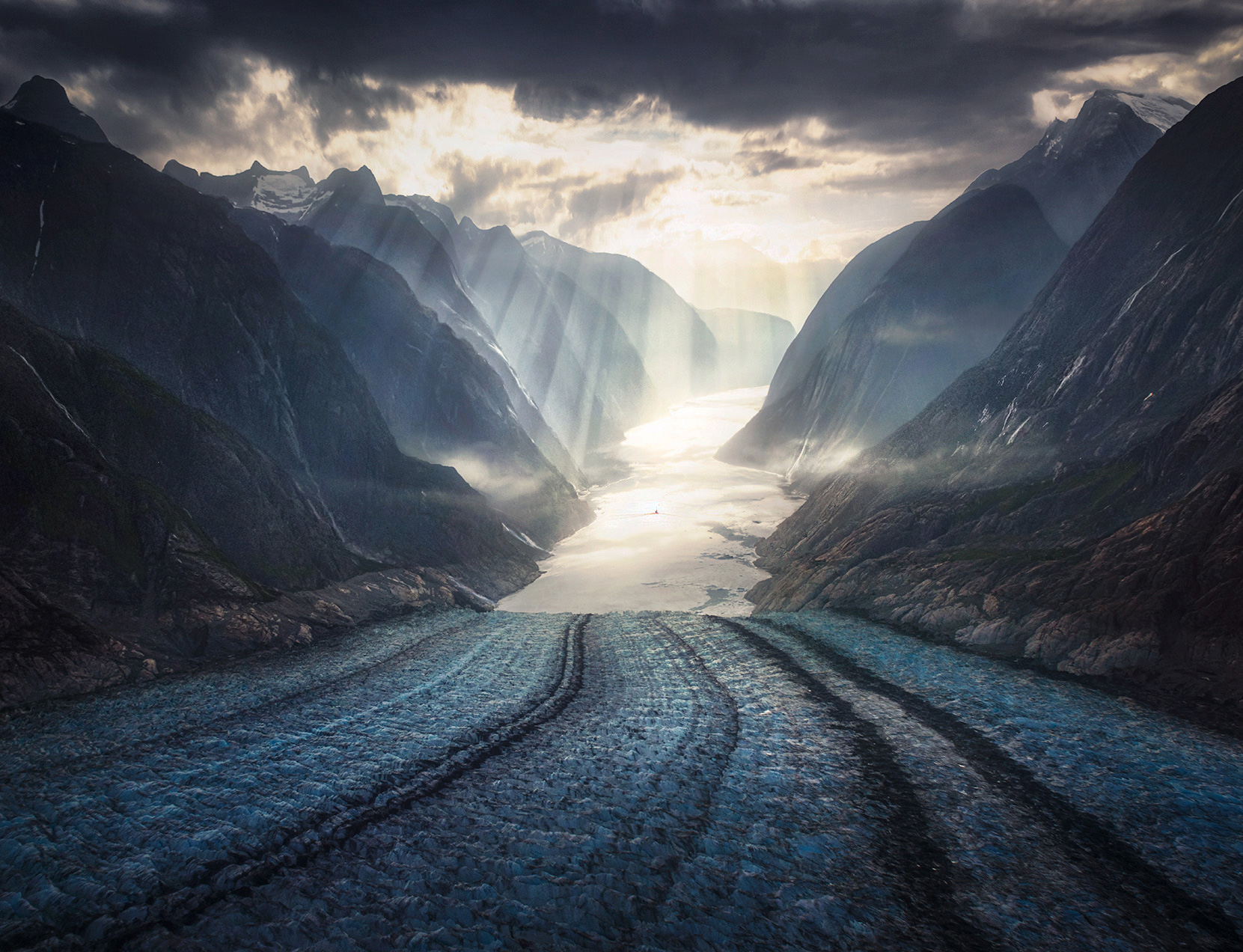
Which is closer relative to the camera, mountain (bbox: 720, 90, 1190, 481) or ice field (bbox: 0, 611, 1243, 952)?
ice field (bbox: 0, 611, 1243, 952)

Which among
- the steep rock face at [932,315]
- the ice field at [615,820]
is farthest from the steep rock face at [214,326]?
the steep rock face at [932,315]

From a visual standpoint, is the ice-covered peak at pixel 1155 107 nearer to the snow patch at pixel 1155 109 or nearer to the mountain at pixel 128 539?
the snow patch at pixel 1155 109

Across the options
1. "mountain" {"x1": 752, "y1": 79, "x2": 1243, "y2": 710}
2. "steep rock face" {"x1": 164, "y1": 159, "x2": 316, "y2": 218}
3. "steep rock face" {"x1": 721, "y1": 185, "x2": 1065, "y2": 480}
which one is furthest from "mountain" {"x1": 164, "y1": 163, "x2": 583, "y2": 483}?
"mountain" {"x1": 752, "y1": 79, "x2": 1243, "y2": 710}

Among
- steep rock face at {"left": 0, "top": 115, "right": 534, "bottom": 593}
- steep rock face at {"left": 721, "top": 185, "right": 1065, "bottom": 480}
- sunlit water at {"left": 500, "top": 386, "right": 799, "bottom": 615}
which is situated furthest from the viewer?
steep rock face at {"left": 721, "top": 185, "right": 1065, "bottom": 480}

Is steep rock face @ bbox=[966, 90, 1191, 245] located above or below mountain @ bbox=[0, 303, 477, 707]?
above

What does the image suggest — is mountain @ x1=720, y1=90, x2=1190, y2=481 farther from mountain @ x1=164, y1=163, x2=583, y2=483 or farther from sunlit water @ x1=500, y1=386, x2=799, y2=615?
mountain @ x1=164, y1=163, x2=583, y2=483

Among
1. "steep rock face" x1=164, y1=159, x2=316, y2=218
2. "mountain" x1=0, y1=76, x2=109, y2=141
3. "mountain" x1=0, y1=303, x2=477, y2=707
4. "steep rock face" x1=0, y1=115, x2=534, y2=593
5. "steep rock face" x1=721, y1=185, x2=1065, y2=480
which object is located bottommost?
"mountain" x1=0, y1=303, x2=477, y2=707

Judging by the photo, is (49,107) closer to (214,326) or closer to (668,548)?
(214,326)

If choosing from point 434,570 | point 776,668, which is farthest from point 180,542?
point 776,668
